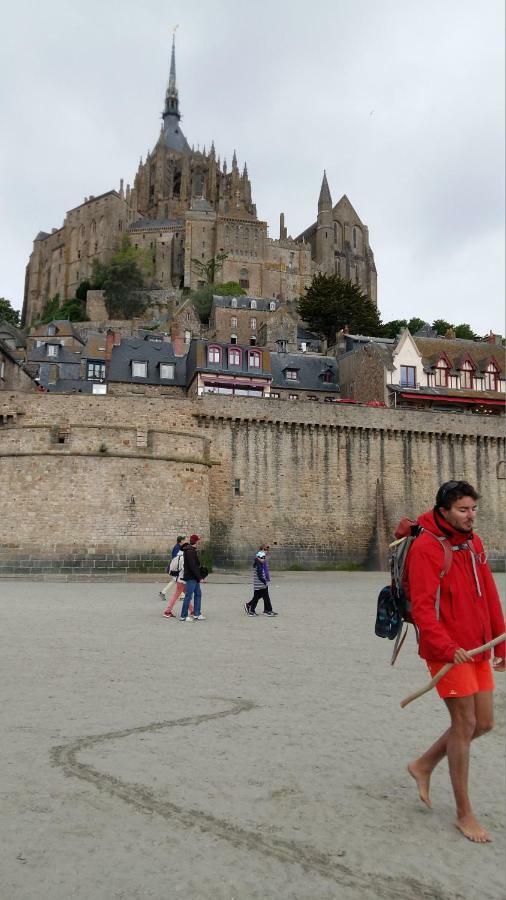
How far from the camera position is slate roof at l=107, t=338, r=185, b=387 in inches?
1794

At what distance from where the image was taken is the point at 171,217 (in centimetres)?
11938

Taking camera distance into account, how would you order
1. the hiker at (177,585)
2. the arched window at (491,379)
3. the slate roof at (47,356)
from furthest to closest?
the slate roof at (47,356) → the arched window at (491,379) → the hiker at (177,585)

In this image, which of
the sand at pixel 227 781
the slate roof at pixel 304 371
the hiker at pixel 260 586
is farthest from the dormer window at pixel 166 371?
the sand at pixel 227 781

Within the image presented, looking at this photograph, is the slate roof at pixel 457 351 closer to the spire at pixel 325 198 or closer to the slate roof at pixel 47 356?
the slate roof at pixel 47 356

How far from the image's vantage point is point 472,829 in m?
4.25

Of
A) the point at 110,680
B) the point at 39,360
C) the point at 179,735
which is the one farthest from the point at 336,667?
the point at 39,360

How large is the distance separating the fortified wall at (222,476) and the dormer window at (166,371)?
13.9 meters

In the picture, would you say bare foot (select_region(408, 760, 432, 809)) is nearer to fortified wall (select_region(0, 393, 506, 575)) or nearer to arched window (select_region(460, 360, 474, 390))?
fortified wall (select_region(0, 393, 506, 575))

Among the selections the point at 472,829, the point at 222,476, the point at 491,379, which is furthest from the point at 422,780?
the point at 491,379

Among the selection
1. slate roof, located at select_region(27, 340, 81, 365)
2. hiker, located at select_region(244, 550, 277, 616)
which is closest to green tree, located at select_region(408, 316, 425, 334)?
slate roof, located at select_region(27, 340, 81, 365)

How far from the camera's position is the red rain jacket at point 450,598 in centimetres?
446

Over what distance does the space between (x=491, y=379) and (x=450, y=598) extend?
4579cm

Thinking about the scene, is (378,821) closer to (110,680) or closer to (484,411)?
(110,680)

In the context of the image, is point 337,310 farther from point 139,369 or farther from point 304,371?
point 139,369
